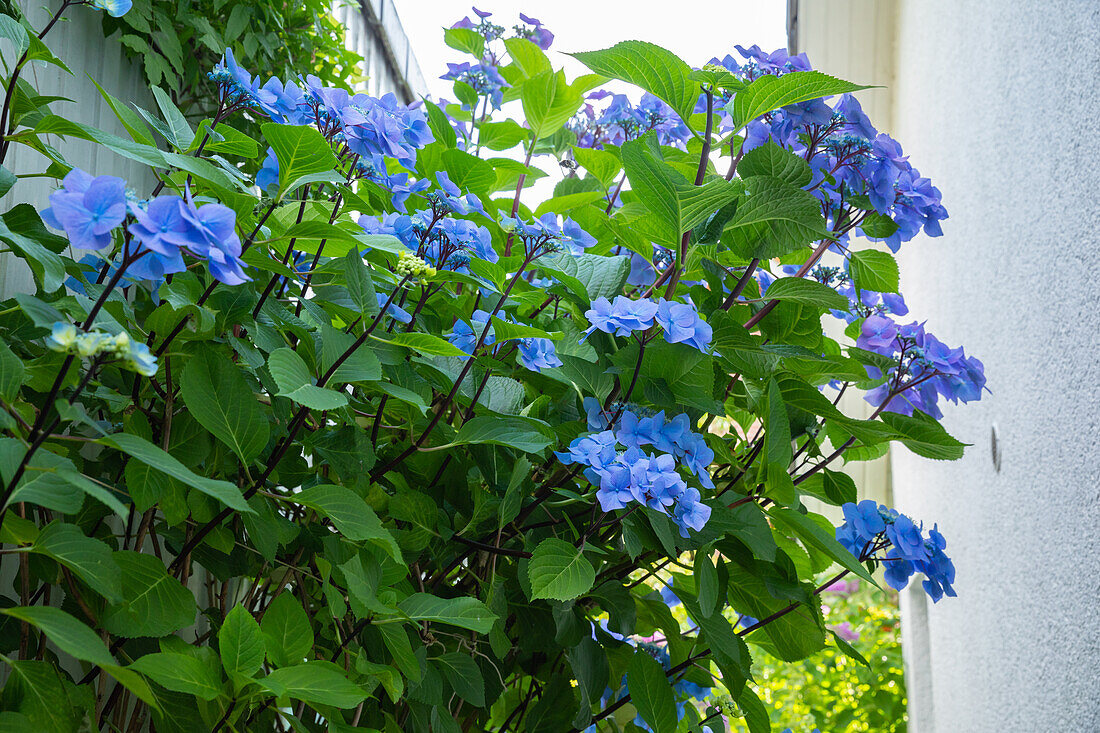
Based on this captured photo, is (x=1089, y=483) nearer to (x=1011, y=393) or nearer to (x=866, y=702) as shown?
(x=1011, y=393)

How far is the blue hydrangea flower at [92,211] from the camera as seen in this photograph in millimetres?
490

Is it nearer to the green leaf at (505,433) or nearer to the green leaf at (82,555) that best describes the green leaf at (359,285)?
the green leaf at (505,433)

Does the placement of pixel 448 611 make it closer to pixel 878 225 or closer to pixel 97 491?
pixel 97 491

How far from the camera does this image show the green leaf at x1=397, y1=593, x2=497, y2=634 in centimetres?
71

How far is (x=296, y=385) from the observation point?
0.63 metres

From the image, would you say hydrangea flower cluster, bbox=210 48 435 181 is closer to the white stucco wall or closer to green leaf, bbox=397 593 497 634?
green leaf, bbox=397 593 497 634

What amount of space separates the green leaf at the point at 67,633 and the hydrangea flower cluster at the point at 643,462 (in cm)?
38

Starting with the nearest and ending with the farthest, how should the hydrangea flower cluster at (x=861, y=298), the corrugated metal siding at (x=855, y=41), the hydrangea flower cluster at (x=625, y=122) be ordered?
1. the hydrangea flower cluster at (x=861, y=298)
2. the hydrangea flower cluster at (x=625, y=122)
3. the corrugated metal siding at (x=855, y=41)

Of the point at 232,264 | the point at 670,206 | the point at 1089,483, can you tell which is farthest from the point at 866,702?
the point at 232,264

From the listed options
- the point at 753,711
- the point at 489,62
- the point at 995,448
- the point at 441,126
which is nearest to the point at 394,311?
the point at 441,126

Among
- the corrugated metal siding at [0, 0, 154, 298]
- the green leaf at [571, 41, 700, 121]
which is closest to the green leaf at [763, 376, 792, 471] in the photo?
the green leaf at [571, 41, 700, 121]

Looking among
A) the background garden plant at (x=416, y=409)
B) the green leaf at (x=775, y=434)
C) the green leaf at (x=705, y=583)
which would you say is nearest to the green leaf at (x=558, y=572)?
the background garden plant at (x=416, y=409)

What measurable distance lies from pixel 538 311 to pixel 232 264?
550 millimetres

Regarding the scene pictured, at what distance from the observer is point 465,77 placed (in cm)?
149
